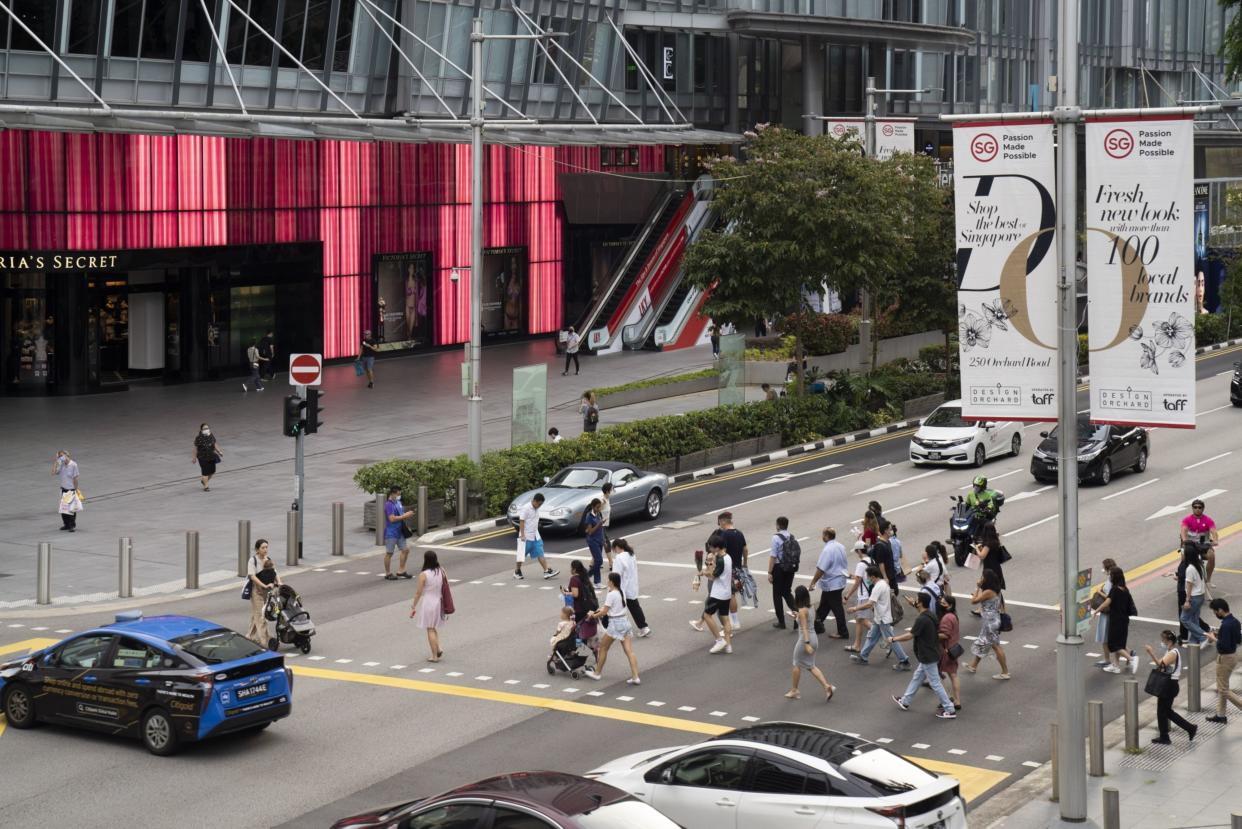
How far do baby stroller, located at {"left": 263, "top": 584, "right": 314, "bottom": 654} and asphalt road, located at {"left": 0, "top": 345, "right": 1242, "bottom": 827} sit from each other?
40cm

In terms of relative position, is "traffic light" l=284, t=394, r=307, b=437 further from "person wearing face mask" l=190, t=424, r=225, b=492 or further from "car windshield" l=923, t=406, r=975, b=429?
"car windshield" l=923, t=406, r=975, b=429

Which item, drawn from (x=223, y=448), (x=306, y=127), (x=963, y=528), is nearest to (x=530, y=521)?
(x=963, y=528)

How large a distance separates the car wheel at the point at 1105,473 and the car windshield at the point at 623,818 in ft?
85.5

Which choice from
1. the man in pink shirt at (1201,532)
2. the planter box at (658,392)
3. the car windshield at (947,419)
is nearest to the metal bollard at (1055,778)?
the man in pink shirt at (1201,532)

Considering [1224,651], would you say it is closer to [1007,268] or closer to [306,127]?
[1007,268]

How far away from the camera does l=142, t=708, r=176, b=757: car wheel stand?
60.5 feet

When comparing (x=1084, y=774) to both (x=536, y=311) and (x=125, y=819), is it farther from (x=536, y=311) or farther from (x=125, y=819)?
(x=536, y=311)

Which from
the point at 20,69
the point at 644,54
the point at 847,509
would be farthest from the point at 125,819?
the point at 644,54

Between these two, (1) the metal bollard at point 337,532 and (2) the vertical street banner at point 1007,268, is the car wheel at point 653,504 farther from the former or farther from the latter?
(2) the vertical street banner at point 1007,268

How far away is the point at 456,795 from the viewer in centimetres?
1267

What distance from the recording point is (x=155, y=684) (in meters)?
18.5

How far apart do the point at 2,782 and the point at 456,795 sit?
7.29m

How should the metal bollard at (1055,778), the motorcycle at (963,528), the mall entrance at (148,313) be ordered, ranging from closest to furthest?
the metal bollard at (1055,778) → the motorcycle at (963,528) → the mall entrance at (148,313)

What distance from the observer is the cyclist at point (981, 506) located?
1103 inches
